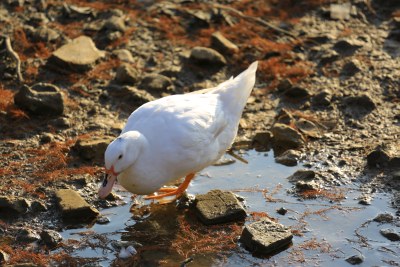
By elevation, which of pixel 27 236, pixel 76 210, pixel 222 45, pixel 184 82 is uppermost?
pixel 222 45

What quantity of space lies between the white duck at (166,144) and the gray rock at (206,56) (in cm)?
225

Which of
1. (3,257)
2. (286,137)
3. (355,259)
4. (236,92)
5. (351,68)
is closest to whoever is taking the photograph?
(3,257)

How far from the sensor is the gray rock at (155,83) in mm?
8625

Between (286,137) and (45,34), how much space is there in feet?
11.9

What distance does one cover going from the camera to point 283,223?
21.4ft

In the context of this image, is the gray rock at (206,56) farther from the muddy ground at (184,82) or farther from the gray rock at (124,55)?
the gray rock at (124,55)

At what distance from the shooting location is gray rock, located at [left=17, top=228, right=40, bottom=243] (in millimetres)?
6066

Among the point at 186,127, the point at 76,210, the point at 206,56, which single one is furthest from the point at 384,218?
the point at 206,56

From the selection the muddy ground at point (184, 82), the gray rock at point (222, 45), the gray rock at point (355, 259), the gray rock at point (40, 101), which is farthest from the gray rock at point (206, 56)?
the gray rock at point (355, 259)

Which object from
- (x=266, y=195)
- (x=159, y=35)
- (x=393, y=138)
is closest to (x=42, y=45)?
(x=159, y=35)

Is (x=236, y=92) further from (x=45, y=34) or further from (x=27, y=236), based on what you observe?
(x=45, y=34)

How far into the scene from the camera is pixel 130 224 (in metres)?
6.47

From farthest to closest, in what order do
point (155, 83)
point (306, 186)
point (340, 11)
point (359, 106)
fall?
point (340, 11), point (155, 83), point (359, 106), point (306, 186)

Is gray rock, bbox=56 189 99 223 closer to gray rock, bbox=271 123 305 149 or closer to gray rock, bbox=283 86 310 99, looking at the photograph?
gray rock, bbox=271 123 305 149
